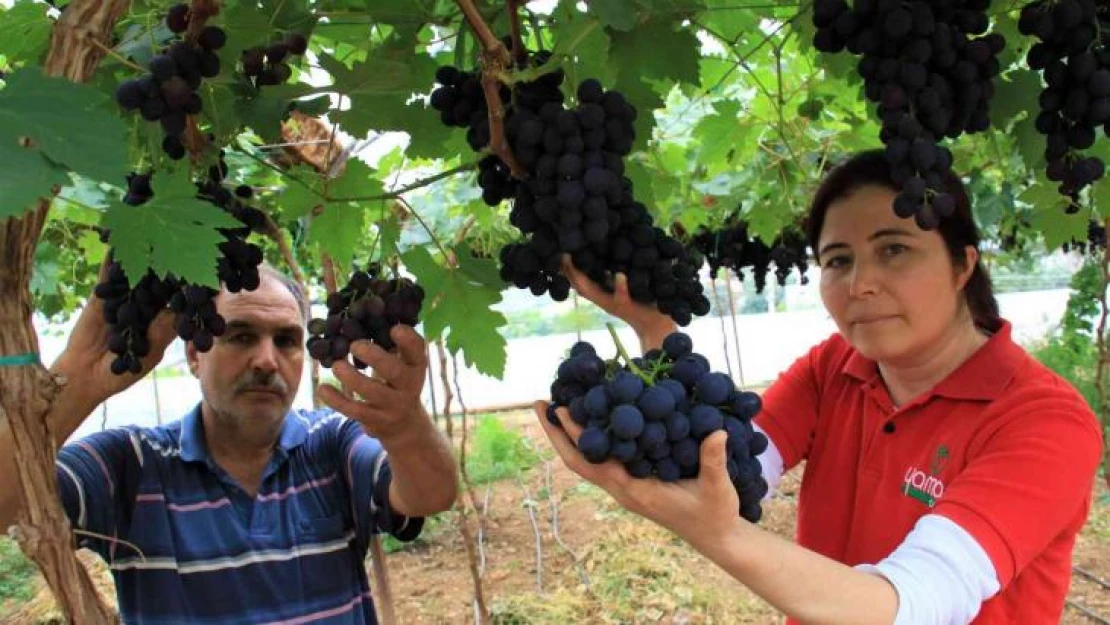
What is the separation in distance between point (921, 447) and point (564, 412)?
1.10 metres

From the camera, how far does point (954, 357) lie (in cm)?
195

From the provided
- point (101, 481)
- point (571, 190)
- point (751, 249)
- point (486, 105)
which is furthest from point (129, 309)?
point (751, 249)

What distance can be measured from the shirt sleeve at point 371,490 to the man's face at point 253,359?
0.27m

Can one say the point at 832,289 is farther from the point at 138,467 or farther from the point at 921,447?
the point at 138,467

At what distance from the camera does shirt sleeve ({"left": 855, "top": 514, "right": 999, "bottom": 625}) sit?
1388mm

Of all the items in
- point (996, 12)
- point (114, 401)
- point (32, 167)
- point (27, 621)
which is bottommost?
point (27, 621)

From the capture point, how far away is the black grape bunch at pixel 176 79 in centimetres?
118

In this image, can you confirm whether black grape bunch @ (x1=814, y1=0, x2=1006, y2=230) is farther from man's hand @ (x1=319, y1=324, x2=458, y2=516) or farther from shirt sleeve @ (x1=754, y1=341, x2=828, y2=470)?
shirt sleeve @ (x1=754, y1=341, x2=828, y2=470)

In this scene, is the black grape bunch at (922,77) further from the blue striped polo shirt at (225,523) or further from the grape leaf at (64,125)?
the blue striped polo shirt at (225,523)

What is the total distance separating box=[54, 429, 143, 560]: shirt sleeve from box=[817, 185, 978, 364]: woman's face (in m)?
1.99

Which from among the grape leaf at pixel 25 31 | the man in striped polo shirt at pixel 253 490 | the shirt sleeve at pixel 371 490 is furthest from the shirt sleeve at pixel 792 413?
the grape leaf at pixel 25 31

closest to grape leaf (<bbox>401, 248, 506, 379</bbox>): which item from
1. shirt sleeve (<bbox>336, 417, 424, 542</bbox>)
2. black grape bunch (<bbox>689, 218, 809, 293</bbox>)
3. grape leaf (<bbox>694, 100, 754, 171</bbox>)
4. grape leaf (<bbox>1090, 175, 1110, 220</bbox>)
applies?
shirt sleeve (<bbox>336, 417, 424, 542</bbox>)

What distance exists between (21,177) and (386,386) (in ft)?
3.18

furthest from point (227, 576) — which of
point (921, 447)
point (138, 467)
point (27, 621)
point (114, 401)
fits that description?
point (114, 401)
